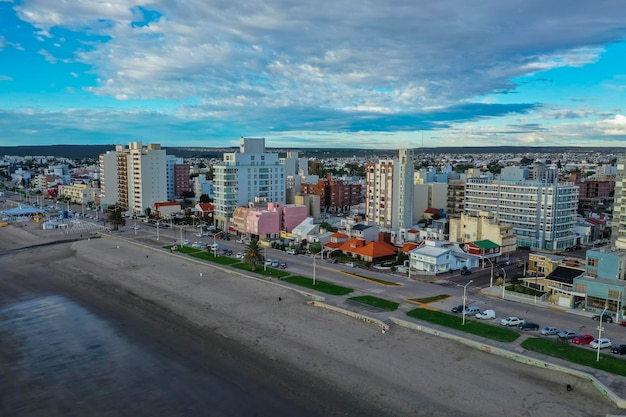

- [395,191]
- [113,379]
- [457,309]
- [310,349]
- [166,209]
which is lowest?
[113,379]

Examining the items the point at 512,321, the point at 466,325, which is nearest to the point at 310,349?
the point at 466,325

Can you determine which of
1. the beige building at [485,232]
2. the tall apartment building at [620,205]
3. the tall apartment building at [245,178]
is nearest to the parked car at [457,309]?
the beige building at [485,232]

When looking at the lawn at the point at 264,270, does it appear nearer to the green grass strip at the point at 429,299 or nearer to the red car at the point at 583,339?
the green grass strip at the point at 429,299

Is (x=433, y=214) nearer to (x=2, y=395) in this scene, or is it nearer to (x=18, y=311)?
(x=18, y=311)

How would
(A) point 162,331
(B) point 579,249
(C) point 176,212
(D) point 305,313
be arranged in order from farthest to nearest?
1. (C) point 176,212
2. (B) point 579,249
3. (D) point 305,313
4. (A) point 162,331

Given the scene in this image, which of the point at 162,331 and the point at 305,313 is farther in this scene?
Answer: the point at 305,313

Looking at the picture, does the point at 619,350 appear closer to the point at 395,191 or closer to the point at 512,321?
the point at 512,321

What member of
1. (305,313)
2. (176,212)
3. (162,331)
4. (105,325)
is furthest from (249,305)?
(176,212)
